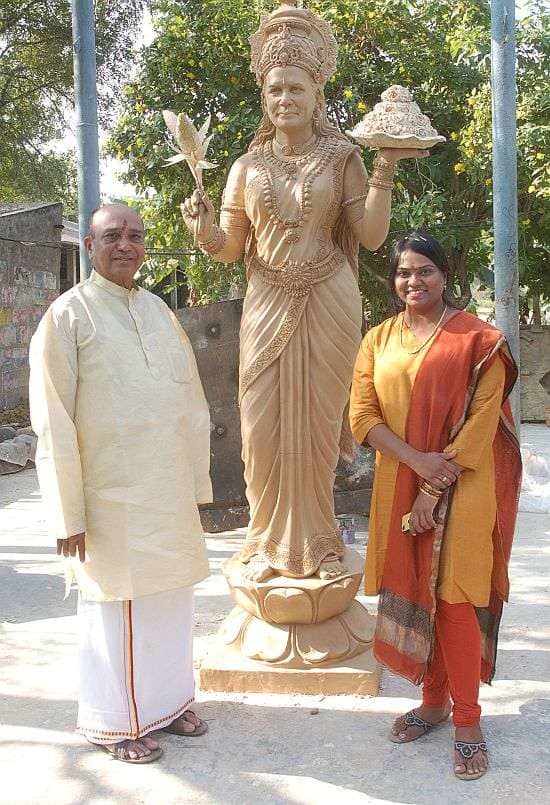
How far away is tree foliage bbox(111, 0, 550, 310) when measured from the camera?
316 inches

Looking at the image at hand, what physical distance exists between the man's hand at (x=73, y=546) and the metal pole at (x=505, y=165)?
378 cm

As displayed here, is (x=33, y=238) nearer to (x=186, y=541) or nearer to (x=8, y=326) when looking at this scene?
(x=8, y=326)

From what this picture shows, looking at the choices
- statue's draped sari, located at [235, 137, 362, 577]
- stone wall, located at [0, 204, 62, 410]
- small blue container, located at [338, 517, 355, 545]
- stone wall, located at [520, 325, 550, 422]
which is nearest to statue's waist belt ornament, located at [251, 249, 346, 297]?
statue's draped sari, located at [235, 137, 362, 577]

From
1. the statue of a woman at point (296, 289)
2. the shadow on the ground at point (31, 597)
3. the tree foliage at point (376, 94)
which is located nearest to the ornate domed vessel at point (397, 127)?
the statue of a woman at point (296, 289)

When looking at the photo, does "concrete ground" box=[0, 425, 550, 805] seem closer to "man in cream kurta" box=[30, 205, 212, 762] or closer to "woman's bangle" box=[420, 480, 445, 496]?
"man in cream kurta" box=[30, 205, 212, 762]

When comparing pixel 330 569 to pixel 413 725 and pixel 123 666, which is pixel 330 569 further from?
pixel 123 666

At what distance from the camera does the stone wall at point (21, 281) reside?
1084 centimetres

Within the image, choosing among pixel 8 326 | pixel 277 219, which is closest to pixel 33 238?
pixel 8 326

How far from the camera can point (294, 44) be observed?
10.5 ft

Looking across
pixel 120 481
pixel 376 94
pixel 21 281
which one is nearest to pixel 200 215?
pixel 120 481

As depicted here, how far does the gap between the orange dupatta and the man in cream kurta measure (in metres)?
0.70

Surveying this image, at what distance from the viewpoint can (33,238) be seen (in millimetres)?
11312

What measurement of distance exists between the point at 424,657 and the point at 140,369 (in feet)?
4.34

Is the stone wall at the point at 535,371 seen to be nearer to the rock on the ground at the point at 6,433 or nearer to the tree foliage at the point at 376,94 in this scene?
the tree foliage at the point at 376,94
